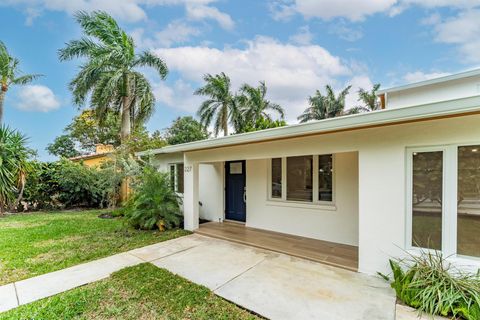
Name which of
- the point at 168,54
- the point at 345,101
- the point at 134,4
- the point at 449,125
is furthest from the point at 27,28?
the point at 345,101

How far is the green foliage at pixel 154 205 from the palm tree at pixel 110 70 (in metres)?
6.48

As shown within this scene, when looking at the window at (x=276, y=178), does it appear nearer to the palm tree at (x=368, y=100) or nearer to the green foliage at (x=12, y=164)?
the green foliage at (x=12, y=164)

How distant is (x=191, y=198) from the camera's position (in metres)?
7.72

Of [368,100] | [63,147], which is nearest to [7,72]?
[63,147]

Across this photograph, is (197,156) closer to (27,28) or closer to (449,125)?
(449,125)

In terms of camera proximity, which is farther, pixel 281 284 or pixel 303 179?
pixel 303 179

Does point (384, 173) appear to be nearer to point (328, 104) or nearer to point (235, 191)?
point (235, 191)

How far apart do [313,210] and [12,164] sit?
489 inches

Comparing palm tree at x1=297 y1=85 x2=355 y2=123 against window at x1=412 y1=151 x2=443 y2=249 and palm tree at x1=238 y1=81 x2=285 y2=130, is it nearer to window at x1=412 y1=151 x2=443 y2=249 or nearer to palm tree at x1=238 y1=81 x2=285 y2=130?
palm tree at x1=238 y1=81 x2=285 y2=130

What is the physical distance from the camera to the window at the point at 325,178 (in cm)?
629

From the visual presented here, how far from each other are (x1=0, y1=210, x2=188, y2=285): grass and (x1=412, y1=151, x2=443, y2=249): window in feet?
Answer: 19.6

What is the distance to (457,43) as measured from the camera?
29.2 ft

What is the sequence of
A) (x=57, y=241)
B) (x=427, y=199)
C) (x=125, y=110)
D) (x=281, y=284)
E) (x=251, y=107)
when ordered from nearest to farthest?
(x=427, y=199), (x=281, y=284), (x=57, y=241), (x=125, y=110), (x=251, y=107)

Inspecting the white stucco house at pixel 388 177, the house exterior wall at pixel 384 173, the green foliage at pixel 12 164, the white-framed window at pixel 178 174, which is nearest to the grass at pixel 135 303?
the house exterior wall at pixel 384 173
